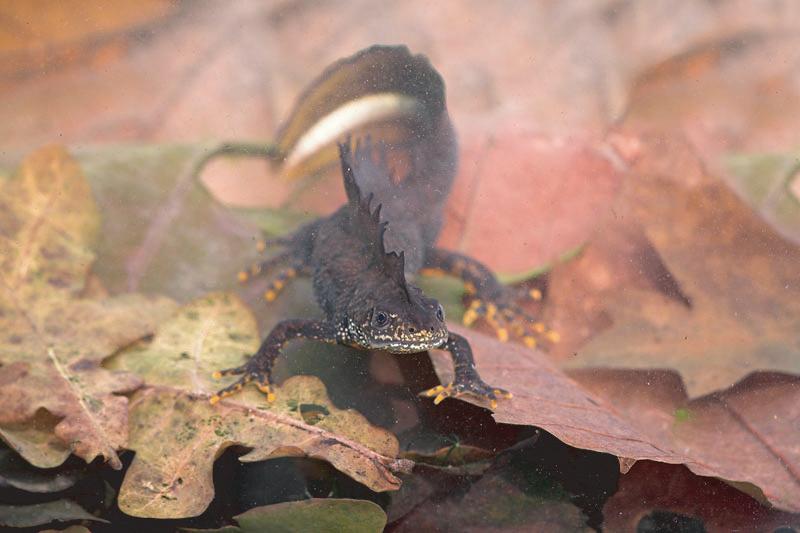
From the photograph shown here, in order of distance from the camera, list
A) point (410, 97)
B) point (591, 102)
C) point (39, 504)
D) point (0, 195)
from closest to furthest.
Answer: point (39, 504) → point (410, 97) → point (0, 195) → point (591, 102)

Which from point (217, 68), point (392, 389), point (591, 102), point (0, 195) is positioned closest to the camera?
point (392, 389)

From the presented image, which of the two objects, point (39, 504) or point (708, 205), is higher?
point (39, 504)

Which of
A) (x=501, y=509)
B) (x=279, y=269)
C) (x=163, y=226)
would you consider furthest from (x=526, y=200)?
(x=501, y=509)

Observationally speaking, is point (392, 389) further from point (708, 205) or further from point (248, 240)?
point (708, 205)

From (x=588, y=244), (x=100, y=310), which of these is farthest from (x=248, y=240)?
(x=588, y=244)

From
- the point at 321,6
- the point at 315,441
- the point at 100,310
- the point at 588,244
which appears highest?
the point at 321,6

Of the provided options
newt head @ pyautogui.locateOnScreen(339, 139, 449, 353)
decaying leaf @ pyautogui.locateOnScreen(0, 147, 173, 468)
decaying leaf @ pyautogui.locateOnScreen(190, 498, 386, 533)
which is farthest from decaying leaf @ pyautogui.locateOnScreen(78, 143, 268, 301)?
decaying leaf @ pyautogui.locateOnScreen(190, 498, 386, 533)

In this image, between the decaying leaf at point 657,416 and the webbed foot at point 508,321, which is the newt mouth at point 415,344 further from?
the webbed foot at point 508,321

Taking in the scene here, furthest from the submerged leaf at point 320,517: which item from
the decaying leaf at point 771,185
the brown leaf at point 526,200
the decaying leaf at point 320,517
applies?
the decaying leaf at point 771,185
